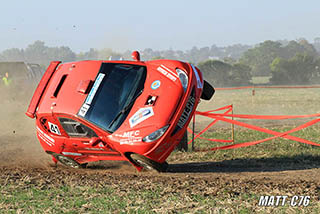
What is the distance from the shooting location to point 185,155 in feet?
34.9

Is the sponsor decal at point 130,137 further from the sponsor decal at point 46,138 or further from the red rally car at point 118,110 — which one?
the sponsor decal at point 46,138

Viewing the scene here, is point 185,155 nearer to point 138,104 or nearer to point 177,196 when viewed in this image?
point 138,104

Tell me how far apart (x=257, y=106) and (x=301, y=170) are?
18.0m

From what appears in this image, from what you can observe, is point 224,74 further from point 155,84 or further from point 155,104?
point 155,104

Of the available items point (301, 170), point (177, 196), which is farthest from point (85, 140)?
point (301, 170)

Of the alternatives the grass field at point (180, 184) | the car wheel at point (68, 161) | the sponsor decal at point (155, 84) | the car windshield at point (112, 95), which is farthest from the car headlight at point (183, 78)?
the car wheel at point (68, 161)

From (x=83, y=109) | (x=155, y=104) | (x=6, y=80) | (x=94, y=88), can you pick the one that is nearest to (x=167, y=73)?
(x=155, y=104)

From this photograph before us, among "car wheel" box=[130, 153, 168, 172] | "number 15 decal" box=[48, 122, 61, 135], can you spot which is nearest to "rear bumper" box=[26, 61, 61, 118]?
"number 15 decal" box=[48, 122, 61, 135]

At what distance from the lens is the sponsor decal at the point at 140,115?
25.0ft

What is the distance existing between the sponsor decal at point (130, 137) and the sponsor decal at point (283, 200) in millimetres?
2329

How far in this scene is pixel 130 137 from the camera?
755cm

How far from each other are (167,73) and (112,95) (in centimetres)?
110

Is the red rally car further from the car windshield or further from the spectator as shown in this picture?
the spectator

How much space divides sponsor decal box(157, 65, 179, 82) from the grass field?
1740mm
